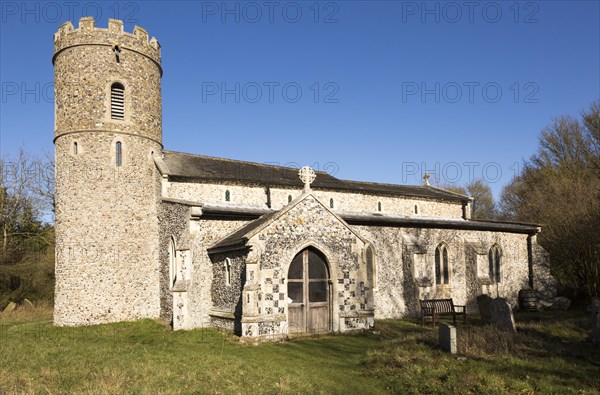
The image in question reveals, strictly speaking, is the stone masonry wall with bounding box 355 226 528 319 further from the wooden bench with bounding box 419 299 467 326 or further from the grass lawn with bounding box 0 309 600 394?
the grass lawn with bounding box 0 309 600 394

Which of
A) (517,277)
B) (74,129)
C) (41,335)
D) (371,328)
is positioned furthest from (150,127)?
(517,277)

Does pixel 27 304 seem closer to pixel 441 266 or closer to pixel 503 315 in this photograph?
pixel 441 266

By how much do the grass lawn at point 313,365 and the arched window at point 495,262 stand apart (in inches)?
393

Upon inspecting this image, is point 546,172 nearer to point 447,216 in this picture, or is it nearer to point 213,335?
point 447,216

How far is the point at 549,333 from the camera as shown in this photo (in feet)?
46.4

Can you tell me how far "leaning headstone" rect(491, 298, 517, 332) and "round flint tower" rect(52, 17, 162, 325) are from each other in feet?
43.0

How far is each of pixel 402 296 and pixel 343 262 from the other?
6.59 m

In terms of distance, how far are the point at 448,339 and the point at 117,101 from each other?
16.8 meters

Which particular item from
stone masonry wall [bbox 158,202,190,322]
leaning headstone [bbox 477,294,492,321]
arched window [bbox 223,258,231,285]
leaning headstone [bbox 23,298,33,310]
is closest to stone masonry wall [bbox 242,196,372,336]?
arched window [bbox 223,258,231,285]

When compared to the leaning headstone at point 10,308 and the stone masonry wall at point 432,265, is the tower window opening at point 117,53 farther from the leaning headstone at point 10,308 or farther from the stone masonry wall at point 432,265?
the leaning headstone at point 10,308

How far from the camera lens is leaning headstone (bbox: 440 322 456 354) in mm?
11555

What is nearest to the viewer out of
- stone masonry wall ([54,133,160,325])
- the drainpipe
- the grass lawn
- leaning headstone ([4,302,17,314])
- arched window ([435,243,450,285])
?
the grass lawn

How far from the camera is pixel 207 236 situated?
18109 mm

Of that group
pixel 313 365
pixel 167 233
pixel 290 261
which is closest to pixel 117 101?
pixel 167 233
